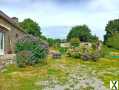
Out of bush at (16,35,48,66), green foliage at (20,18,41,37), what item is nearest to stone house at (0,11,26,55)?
bush at (16,35,48,66)

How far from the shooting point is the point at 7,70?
1852 cm

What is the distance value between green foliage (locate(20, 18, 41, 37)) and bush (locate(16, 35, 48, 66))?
43.4 m

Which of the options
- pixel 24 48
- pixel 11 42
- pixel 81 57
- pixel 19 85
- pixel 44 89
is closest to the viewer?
pixel 44 89

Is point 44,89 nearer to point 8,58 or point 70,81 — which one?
point 70,81

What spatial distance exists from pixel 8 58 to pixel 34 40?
240 centimetres

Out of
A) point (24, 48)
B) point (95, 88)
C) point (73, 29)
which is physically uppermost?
point (73, 29)

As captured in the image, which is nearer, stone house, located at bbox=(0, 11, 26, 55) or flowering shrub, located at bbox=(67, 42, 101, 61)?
stone house, located at bbox=(0, 11, 26, 55)

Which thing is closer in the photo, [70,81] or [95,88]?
[95,88]

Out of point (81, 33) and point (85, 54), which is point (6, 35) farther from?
point (81, 33)

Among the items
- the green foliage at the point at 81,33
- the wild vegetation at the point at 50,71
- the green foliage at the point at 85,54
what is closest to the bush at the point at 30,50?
the wild vegetation at the point at 50,71

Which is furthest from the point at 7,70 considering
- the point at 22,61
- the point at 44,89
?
the point at 44,89

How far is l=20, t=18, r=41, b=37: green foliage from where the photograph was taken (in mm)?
65750

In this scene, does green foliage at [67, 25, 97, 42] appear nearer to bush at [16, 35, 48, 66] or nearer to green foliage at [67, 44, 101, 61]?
green foliage at [67, 44, 101, 61]

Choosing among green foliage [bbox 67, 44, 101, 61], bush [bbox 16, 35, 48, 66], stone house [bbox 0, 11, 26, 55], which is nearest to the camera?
bush [bbox 16, 35, 48, 66]
